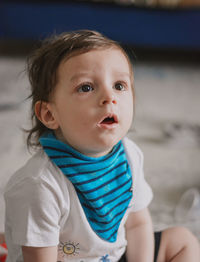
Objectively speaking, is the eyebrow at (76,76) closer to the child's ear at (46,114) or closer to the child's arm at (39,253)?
the child's ear at (46,114)

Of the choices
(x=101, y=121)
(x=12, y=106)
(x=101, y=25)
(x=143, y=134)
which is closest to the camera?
(x=101, y=121)

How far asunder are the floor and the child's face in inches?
13.2

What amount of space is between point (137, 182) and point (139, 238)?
116 millimetres

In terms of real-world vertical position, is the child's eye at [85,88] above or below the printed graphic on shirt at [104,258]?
above

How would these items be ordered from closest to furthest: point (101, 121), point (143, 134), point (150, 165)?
point (101, 121) < point (150, 165) < point (143, 134)

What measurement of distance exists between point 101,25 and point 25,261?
1.71 metres

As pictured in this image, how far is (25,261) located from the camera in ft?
1.95

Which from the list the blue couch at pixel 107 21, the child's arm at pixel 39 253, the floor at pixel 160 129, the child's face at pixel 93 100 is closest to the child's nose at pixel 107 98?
the child's face at pixel 93 100

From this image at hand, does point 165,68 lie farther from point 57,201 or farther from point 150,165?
point 57,201

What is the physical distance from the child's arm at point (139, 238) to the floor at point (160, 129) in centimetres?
24

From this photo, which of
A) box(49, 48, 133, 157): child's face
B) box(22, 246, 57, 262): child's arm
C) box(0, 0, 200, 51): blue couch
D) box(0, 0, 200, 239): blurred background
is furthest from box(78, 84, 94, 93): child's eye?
box(0, 0, 200, 51): blue couch

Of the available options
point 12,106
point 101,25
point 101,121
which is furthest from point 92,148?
point 101,25

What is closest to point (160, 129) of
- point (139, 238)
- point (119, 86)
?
point (139, 238)

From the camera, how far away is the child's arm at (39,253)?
0.57m
